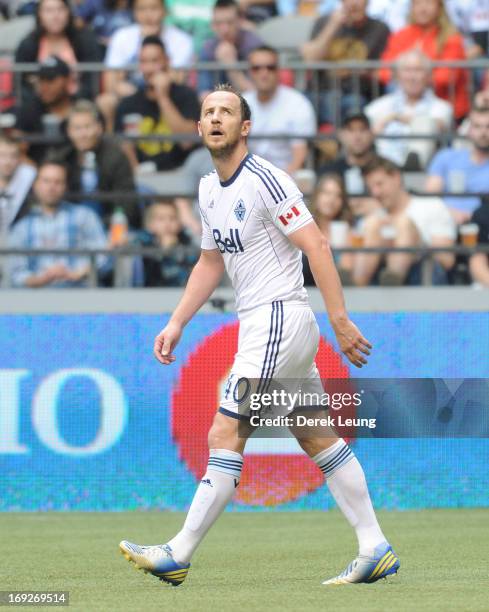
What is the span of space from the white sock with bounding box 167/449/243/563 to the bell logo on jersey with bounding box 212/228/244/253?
2.87 ft

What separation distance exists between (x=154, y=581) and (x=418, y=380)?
13.2ft

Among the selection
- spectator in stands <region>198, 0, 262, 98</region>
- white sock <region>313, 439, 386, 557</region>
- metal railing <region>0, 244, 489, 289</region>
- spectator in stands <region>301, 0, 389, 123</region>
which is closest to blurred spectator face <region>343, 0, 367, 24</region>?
spectator in stands <region>301, 0, 389, 123</region>

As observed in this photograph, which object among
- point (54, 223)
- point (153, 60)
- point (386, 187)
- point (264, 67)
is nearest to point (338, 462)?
point (386, 187)

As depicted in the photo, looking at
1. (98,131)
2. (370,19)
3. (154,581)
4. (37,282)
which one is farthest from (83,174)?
(154,581)

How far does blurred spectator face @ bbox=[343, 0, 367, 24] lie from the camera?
1361 centimetres

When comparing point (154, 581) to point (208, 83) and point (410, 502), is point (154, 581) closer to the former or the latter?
point (410, 502)

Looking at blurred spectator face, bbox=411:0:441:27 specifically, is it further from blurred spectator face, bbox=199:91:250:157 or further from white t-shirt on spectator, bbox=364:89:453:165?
blurred spectator face, bbox=199:91:250:157

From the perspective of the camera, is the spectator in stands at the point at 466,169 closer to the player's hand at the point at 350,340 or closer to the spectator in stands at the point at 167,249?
the spectator in stands at the point at 167,249

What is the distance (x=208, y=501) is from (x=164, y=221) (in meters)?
5.96

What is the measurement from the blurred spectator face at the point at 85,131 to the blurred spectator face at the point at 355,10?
305 centimetres

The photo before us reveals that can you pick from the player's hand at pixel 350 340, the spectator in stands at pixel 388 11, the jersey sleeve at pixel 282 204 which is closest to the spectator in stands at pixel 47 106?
the spectator in stands at pixel 388 11

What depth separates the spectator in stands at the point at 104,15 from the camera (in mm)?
14961

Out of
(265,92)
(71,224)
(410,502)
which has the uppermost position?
(265,92)

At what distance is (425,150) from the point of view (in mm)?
12828
